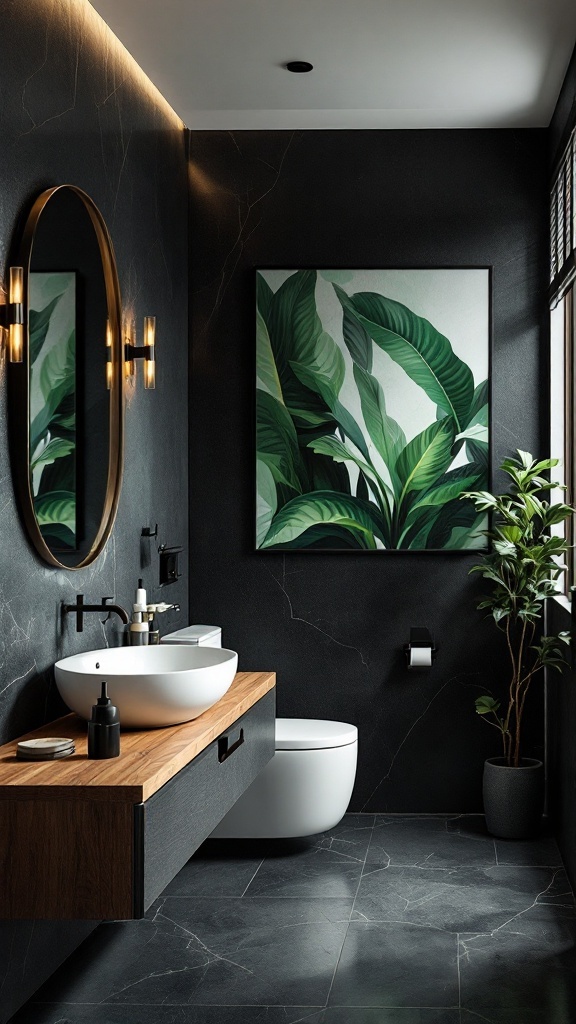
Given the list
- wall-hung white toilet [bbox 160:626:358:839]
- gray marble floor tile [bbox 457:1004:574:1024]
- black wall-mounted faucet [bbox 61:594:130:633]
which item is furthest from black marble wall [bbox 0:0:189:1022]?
gray marble floor tile [bbox 457:1004:574:1024]

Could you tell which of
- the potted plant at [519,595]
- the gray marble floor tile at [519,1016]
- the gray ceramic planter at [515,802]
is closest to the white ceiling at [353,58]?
the potted plant at [519,595]

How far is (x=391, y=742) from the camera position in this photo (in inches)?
166

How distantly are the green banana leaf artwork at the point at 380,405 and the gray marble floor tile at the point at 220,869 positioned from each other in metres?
1.14

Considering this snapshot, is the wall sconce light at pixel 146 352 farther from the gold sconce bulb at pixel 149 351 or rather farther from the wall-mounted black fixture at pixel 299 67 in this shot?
the wall-mounted black fixture at pixel 299 67

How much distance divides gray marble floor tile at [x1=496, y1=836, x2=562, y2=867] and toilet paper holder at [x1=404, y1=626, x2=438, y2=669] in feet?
2.25

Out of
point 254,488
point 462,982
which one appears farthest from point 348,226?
point 462,982

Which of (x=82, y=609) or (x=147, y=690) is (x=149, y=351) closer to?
(x=82, y=609)

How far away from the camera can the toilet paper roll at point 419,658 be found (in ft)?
13.4

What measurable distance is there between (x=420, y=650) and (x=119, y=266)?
179 cm

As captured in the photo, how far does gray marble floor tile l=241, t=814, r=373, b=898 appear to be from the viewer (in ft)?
11.1

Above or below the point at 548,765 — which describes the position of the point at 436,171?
above

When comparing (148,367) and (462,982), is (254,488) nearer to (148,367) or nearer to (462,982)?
(148,367)

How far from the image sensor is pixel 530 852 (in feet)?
12.3

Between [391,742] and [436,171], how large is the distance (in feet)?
7.31
